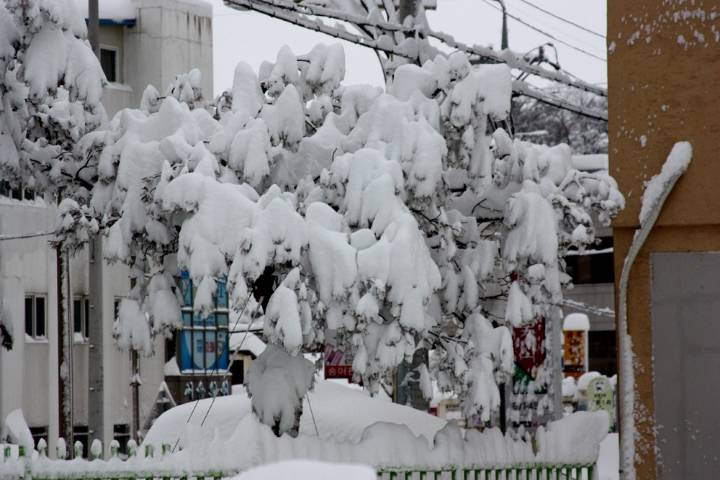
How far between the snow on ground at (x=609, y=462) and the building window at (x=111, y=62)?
20709mm

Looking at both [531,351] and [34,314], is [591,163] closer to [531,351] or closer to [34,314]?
[34,314]

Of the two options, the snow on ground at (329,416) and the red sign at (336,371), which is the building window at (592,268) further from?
the snow on ground at (329,416)

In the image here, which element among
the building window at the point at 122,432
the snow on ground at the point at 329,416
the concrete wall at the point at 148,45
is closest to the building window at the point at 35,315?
the building window at the point at 122,432

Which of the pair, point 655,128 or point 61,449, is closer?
point 61,449

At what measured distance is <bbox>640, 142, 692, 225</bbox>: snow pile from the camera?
37.6 ft

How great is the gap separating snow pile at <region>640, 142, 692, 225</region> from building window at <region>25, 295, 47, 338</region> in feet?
82.1

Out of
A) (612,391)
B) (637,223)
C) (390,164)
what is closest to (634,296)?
(637,223)

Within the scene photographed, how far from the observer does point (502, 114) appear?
12.7m

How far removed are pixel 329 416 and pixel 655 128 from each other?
5268 millimetres

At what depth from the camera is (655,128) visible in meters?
11.8

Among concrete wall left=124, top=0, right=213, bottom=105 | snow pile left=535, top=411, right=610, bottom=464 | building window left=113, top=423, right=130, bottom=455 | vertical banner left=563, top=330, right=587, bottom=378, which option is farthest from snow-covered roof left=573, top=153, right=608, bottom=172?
snow pile left=535, top=411, right=610, bottom=464

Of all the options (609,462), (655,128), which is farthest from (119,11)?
(655,128)

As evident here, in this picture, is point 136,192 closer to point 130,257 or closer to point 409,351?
point 130,257

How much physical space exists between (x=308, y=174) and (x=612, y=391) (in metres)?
22.5
